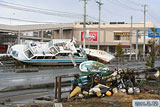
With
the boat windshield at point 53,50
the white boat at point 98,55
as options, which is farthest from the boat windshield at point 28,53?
the white boat at point 98,55

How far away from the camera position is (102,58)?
4369 centimetres

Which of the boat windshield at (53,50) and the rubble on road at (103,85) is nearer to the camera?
the rubble on road at (103,85)

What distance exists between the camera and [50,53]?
41281 millimetres

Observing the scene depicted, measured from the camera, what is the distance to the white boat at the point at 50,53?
129ft

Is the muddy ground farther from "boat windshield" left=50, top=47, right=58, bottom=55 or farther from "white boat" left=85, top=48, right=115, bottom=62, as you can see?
"white boat" left=85, top=48, right=115, bottom=62

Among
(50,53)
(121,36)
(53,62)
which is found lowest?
(53,62)

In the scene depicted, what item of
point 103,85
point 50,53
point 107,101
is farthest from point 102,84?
point 50,53

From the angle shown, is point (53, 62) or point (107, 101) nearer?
point (107, 101)

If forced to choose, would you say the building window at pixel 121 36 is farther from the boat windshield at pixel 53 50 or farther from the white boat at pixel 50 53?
the boat windshield at pixel 53 50

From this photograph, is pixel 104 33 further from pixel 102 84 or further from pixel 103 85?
pixel 103 85

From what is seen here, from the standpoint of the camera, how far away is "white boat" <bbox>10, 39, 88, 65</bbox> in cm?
3941

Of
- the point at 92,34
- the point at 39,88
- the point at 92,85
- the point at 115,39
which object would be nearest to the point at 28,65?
the point at 39,88

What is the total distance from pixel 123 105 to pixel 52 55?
A: 32.6m

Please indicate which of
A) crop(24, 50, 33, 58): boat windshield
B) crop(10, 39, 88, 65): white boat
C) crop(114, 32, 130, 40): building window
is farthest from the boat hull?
crop(114, 32, 130, 40): building window
